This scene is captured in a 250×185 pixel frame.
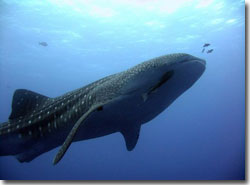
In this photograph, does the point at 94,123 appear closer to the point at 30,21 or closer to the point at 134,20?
the point at 134,20

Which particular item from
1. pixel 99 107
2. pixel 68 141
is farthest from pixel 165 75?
pixel 68 141

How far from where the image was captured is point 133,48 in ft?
107

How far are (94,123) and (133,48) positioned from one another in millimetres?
29038

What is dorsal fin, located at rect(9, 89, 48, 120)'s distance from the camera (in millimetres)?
5016

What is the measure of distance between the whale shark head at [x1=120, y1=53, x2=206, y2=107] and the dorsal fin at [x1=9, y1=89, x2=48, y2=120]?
237 centimetres

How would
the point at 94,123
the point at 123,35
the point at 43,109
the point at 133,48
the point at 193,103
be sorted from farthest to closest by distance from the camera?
the point at 193,103
the point at 133,48
the point at 123,35
the point at 43,109
the point at 94,123

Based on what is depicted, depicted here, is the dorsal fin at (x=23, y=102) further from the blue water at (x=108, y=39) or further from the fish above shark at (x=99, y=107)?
the blue water at (x=108, y=39)

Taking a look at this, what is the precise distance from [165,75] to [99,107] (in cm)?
124

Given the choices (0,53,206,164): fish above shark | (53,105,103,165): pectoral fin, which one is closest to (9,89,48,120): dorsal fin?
(0,53,206,164): fish above shark

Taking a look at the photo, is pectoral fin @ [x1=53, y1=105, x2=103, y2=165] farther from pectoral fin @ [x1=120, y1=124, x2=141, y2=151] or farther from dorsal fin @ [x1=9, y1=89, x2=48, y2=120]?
dorsal fin @ [x1=9, y1=89, x2=48, y2=120]

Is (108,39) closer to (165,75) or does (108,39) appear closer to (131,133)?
(131,133)

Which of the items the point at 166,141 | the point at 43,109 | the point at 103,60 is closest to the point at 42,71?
the point at 103,60

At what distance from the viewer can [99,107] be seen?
3916mm

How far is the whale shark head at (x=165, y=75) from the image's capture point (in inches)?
134
